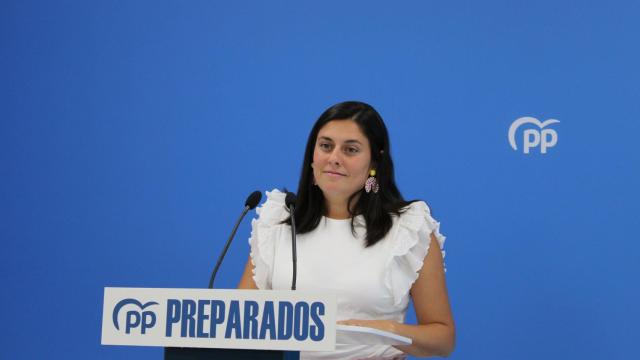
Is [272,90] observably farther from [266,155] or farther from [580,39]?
[580,39]

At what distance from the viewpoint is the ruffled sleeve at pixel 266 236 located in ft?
8.51

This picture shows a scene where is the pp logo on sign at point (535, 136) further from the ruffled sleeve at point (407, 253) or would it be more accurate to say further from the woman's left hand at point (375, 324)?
the woman's left hand at point (375, 324)

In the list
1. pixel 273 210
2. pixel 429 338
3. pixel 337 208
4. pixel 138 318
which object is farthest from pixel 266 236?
pixel 138 318

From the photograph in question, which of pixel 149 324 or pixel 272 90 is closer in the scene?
pixel 149 324

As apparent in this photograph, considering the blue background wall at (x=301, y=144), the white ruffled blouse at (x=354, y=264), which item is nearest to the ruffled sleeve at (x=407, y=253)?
the white ruffled blouse at (x=354, y=264)

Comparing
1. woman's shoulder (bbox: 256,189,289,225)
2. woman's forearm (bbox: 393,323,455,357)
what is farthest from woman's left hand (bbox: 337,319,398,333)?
woman's shoulder (bbox: 256,189,289,225)

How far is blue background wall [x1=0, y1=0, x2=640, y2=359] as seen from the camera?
2941mm

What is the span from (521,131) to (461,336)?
74 cm

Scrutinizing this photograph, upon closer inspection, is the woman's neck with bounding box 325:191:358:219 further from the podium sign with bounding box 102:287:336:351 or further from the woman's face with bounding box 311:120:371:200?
the podium sign with bounding box 102:287:336:351

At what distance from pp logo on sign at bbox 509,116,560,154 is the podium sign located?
5.17 ft

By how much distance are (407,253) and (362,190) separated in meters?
0.28

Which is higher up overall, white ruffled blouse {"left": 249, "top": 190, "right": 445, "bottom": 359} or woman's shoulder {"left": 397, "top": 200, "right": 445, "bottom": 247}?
woman's shoulder {"left": 397, "top": 200, "right": 445, "bottom": 247}

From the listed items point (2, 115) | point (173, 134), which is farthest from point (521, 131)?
point (2, 115)

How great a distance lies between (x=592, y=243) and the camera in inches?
115
